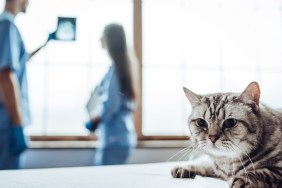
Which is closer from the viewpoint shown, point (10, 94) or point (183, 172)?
point (183, 172)

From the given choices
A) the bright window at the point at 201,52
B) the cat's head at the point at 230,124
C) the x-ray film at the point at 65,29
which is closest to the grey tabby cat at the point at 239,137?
the cat's head at the point at 230,124

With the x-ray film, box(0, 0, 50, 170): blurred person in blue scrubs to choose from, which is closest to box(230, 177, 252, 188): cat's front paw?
box(0, 0, 50, 170): blurred person in blue scrubs

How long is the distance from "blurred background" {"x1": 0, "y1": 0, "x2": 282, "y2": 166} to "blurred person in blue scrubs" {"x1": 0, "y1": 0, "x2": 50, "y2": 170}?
603 mm

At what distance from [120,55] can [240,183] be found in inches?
44.6

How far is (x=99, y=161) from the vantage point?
1.82 meters

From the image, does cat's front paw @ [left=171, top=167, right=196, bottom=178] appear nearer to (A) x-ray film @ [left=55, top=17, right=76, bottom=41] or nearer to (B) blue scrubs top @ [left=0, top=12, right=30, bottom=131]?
(B) blue scrubs top @ [left=0, top=12, right=30, bottom=131]

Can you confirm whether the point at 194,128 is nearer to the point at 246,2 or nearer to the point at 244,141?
the point at 244,141

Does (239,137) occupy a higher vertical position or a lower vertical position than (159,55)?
lower

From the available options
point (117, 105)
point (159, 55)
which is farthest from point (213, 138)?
point (159, 55)

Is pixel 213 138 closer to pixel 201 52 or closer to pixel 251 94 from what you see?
pixel 251 94

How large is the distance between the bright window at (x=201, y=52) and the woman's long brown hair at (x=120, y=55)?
60cm

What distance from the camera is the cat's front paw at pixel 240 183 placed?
2.40 feet

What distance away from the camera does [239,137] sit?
0.83 meters

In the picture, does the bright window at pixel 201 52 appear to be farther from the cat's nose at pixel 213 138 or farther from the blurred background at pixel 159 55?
the cat's nose at pixel 213 138
